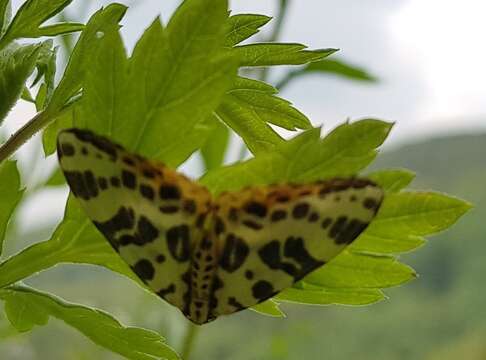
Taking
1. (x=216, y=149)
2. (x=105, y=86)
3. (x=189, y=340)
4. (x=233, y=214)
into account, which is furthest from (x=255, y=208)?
(x=216, y=149)

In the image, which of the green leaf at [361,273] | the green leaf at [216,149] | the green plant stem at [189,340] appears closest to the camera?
the green leaf at [361,273]

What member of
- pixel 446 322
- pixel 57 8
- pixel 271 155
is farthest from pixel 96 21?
pixel 446 322

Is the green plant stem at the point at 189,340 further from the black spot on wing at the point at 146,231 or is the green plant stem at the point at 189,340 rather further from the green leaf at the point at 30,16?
the black spot on wing at the point at 146,231

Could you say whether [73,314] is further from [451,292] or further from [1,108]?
[451,292]

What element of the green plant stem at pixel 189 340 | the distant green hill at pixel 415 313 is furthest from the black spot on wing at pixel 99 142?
the distant green hill at pixel 415 313

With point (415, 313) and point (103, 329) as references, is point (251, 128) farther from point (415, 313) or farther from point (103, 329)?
point (415, 313)

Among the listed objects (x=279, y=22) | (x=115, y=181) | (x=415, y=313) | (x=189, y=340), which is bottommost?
(x=415, y=313)
